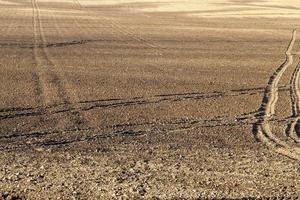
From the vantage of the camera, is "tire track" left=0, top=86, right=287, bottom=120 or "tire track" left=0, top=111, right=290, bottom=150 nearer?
"tire track" left=0, top=111, right=290, bottom=150

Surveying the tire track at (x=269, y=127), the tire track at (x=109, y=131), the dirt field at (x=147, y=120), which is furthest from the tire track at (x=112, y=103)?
the tire track at (x=109, y=131)

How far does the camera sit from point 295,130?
12.7 m

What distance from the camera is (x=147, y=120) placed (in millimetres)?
13414

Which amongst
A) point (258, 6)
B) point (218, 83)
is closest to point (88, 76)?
point (218, 83)

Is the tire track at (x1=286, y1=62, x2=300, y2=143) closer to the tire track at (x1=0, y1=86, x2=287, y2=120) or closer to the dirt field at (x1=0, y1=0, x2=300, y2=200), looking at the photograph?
the dirt field at (x1=0, y1=0, x2=300, y2=200)

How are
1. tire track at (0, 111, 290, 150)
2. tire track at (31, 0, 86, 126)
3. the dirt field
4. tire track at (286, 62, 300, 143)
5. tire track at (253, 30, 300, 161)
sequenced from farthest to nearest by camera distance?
tire track at (31, 0, 86, 126) → tire track at (286, 62, 300, 143) → tire track at (0, 111, 290, 150) → tire track at (253, 30, 300, 161) → the dirt field

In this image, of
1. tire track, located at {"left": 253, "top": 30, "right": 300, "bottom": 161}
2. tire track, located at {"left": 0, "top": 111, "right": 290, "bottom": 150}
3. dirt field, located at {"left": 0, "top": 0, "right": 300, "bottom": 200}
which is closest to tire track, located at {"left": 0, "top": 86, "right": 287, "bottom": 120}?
dirt field, located at {"left": 0, "top": 0, "right": 300, "bottom": 200}

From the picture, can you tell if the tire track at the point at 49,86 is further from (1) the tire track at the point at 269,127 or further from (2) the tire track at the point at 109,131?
(1) the tire track at the point at 269,127

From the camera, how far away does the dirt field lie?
934cm

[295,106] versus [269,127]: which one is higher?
[269,127]

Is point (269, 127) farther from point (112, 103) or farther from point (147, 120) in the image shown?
point (112, 103)

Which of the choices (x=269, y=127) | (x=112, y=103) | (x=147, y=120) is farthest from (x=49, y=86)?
(x=269, y=127)

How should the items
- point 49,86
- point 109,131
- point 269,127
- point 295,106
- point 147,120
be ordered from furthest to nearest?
point 49,86 → point 295,106 → point 147,120 → point 269,127 → point 109,131

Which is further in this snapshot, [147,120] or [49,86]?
[49,86]
